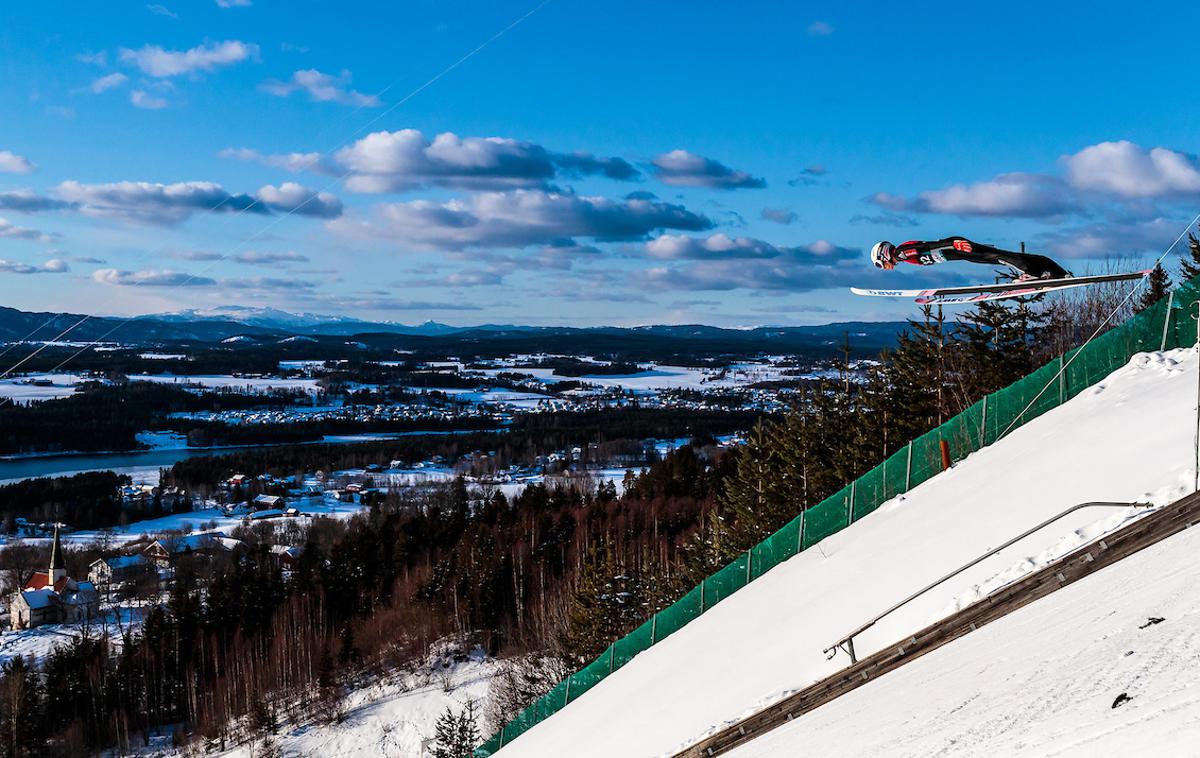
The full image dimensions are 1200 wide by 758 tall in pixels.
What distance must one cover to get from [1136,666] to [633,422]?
166 meters

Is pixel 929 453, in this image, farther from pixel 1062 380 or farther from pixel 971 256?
Result: pixel 971 256

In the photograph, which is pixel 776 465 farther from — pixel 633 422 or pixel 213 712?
pixel 633 422

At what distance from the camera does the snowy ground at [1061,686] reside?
529 centimetres

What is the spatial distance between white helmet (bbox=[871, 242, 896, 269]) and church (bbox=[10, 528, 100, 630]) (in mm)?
69401

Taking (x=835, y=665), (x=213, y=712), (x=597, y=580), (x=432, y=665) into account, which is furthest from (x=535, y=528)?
(x=835, y=665)

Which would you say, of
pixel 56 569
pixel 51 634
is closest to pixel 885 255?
pixel 51 634

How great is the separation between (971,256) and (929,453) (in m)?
8.09

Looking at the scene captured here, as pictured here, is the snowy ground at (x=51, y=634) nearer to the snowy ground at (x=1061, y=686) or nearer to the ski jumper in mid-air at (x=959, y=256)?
the ski jumper in mid-air at (x=959, y=256)

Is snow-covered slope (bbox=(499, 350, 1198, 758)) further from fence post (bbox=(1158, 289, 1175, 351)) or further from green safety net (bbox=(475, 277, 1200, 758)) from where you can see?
fence post (bbox=(1158, 289, 1175, 351))

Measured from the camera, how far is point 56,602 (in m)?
69.8

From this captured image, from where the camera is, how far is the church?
68.2 metres

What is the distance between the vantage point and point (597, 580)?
1229 inches

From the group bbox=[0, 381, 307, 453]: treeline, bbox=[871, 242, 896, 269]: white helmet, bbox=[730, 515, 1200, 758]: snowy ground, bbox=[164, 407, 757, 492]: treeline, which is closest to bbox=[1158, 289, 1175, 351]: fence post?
bbox=[871, 242, 896, 269]: white helmet

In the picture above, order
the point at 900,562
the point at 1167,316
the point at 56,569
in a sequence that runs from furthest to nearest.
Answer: the point at 56,569 → the point at 1167,316 → the point at 900,562
